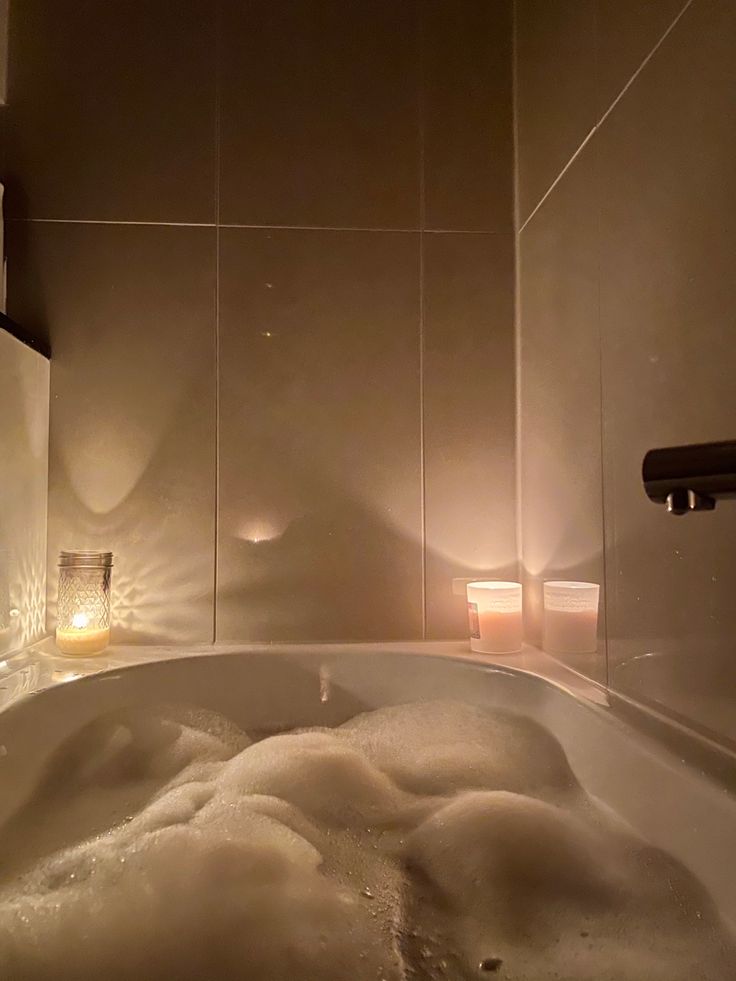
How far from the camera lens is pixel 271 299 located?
1.46 metres

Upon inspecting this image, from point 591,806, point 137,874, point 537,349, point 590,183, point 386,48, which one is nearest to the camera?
point 137,874

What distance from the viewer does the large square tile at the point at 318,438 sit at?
56.2 inches

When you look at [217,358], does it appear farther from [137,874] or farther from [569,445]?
[137,874]

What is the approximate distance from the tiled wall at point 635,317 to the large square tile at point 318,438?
248 millimetres

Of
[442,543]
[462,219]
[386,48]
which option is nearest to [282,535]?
[442,543]

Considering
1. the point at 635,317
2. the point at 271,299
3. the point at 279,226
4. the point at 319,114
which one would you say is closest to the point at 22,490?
the point at 271,299

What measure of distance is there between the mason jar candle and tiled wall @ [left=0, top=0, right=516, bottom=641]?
4.1 inches

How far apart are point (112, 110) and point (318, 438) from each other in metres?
0.72

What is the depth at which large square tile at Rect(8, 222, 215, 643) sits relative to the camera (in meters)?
1.41

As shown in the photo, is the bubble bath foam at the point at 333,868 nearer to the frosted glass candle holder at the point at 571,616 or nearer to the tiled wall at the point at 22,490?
the frosted glass candle holder at the point at 571,616

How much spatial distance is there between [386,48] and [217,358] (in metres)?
0.68

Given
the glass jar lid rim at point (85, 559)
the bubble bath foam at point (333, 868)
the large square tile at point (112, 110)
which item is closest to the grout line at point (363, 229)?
the large square tile at point (112, 110)

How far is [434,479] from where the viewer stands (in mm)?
1466

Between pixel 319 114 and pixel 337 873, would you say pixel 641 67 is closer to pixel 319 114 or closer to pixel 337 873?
pixel 319 114
